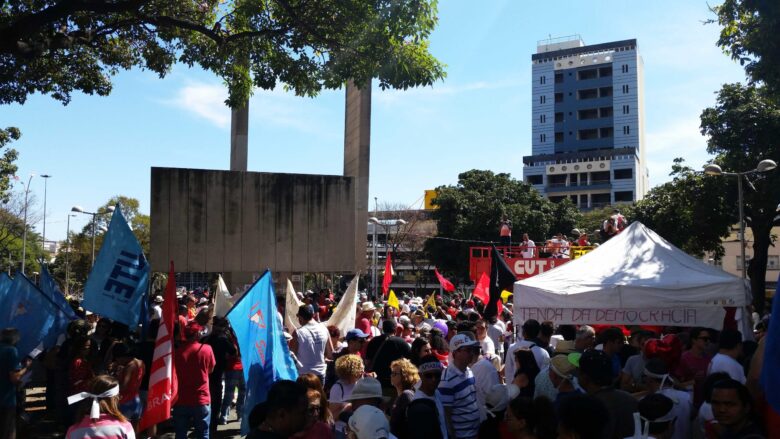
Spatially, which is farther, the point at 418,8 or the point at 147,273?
the point at 418,8

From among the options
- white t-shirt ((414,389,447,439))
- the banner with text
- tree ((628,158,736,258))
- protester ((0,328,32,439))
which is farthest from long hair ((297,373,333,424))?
tree ((628,158,736,258))

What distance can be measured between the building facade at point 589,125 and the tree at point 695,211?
47.3 metres

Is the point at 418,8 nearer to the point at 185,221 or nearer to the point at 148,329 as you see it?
the point at 148,329

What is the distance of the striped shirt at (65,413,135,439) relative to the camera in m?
4.42

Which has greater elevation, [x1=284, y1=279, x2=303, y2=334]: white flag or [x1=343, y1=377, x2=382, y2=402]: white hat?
[x1=343, y1=377, x2=382, y2=402]: white hat

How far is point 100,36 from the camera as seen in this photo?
1153 cm

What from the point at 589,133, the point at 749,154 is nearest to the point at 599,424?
the point at 749,154

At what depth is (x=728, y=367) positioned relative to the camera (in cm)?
618

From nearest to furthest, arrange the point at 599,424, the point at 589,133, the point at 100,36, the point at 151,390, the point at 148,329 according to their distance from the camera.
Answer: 1. the point at 599,424
2. the point at 151,390
3. the point at 148,329
4. the point at 100,36
5. the point at 589,133

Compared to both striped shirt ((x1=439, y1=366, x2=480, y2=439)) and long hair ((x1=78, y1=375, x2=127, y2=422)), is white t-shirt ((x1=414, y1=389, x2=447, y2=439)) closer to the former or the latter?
striped shirt ((x1=439, y1=366, x2=480, y2=439))

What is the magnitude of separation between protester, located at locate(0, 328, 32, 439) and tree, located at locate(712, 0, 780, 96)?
13892mm

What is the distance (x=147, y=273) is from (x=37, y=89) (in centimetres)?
591

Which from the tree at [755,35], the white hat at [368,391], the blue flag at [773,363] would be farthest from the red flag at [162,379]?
the tree at [755,35]

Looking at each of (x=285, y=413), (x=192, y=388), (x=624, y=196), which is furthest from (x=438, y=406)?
(x=624, y=196)
